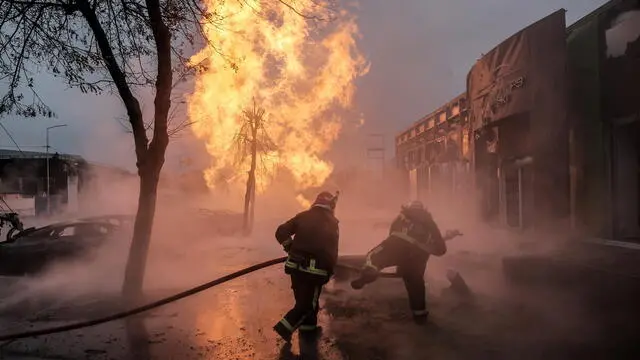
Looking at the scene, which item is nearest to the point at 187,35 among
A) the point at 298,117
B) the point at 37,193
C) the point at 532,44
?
the point at 532,44

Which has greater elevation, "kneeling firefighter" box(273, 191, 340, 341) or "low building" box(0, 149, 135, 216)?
"low building" box(0, 149, 135, 216)

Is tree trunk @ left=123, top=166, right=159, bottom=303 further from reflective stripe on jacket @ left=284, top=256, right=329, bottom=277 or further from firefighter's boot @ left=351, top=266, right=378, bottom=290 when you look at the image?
firefighter's boot @ left=351, top=266, right=378, bottom=290

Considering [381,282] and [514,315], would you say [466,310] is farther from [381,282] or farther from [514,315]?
[381,282]

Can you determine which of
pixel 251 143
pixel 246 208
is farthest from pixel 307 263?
pixel 251 143

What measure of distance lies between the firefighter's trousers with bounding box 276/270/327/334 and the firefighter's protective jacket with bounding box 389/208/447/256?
1.34 meters

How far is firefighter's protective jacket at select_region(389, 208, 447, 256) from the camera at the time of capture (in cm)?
644

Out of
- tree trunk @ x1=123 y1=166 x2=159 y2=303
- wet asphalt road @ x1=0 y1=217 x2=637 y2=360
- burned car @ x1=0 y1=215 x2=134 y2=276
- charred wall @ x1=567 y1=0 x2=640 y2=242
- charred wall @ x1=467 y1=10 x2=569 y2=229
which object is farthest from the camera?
burned car @ x1=0 y1=215 x2=134 y2=276

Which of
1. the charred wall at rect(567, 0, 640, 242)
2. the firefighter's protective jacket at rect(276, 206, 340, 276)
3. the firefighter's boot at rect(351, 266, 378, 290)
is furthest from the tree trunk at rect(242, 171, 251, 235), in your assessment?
the firefighter's protective jacket at rect(276, 206, 340, 276)

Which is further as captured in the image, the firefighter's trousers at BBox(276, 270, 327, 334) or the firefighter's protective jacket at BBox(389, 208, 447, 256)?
the firefighter's protective jacket at BBox(389, 208, 447, 256)

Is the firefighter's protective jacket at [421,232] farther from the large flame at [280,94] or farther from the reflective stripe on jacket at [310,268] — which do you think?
the large flame at [280,94]

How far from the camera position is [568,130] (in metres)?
8.34

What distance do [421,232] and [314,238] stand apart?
5.06 feet

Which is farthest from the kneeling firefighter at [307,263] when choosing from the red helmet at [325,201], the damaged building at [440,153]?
the damaged building at [440,153]

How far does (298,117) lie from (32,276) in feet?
37.8
